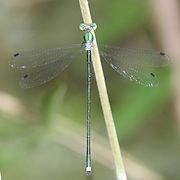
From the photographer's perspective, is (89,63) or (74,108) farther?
(74,108)

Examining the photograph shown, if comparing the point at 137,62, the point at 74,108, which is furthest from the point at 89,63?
the point at 74,108

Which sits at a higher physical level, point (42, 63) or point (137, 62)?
point (42, 63)

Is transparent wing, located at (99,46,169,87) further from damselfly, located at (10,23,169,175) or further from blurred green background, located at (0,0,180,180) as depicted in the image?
blurred green background, located at (0,0,180,180)

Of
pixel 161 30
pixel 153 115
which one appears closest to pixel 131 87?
pixel 153 115

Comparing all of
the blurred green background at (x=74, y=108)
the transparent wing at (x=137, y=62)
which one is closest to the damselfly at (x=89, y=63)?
the transparent wing at (x=137, y=62)

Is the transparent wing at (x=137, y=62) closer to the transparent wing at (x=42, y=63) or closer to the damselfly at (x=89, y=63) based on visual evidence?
the damselfly at (x=89, y=63)

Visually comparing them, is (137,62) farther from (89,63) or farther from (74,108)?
(74,108)
